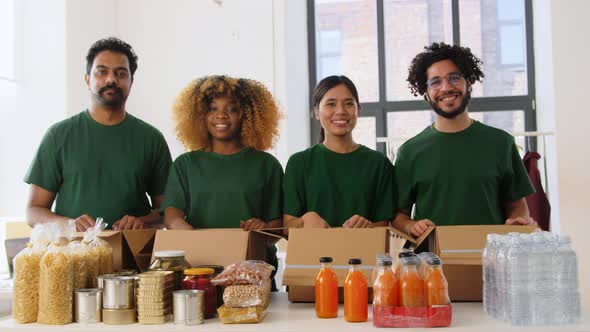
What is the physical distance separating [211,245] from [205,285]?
231 millimetres

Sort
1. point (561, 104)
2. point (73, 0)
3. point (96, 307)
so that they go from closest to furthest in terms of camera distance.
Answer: point (96, 307), point (561, 104), point (73, 0)

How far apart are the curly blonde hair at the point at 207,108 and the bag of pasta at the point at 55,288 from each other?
91 cm

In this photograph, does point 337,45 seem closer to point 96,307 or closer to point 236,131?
point 236,131

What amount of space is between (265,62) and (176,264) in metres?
3.44

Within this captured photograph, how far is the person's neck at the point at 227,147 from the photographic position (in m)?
2.40

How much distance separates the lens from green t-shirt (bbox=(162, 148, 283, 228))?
2.27 meters

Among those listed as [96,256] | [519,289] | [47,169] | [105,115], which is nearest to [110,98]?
[105,115]

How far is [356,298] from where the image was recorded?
157 cm

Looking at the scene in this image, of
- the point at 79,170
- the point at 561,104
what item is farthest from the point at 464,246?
the point at 561,104

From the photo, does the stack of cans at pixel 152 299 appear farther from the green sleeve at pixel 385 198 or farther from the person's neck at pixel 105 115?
the person's neck at pixel 105 115

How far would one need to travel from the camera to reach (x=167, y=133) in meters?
5.07

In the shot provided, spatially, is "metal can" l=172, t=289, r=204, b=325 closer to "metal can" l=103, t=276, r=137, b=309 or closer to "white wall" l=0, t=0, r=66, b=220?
"metal can" l=103, t=276, r=137, b=309

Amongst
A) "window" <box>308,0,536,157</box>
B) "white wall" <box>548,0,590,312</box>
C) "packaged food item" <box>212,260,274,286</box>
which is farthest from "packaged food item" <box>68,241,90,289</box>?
"window" <box>308,0,536,157</box>

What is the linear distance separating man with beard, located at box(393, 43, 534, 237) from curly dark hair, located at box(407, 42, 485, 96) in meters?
0.06
